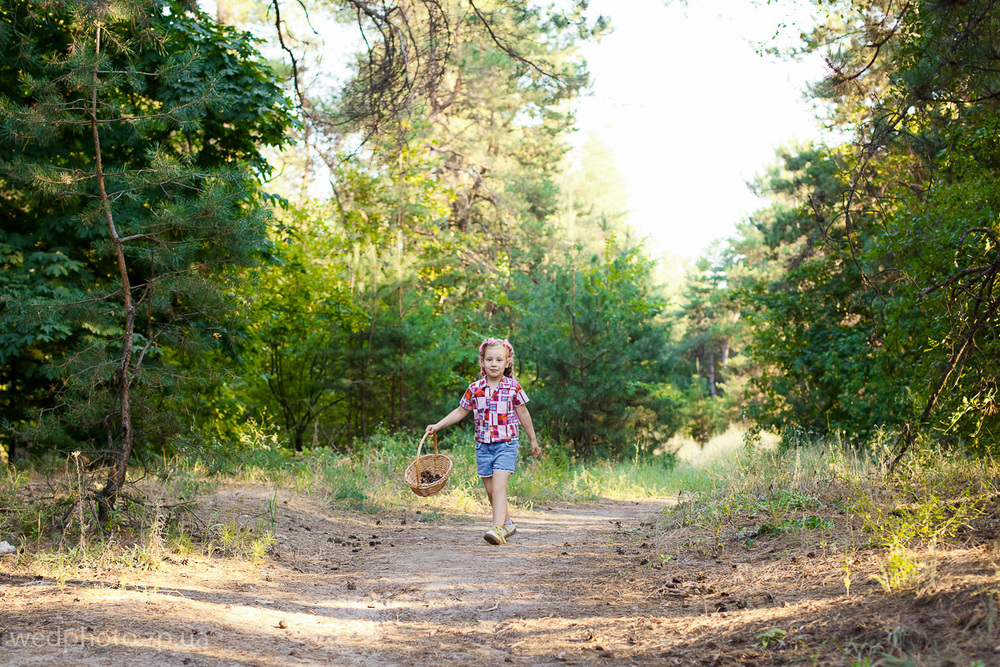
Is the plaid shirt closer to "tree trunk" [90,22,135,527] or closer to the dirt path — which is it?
the dirt path

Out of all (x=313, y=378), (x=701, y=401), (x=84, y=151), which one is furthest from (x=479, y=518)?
(x=701, y=401)

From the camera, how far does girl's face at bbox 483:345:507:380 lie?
23.4 ft

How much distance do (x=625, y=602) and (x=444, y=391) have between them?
42.4 ft

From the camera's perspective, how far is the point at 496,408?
7.12 meters

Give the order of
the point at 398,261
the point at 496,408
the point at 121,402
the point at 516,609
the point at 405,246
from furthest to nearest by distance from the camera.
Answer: the point at 405,246 → the point at 398,261 → the point at 496,408 → the point at 121,402 → the point at 516,609

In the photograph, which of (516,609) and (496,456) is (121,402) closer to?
(496,456)

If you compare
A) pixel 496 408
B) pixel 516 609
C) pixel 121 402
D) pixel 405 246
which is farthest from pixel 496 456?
pixel 405 246

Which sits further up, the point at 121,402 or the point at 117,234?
the point at 117,234

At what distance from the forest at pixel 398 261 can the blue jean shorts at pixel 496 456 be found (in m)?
2.32

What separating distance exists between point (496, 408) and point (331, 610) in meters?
2.94

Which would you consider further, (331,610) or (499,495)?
(499,495)

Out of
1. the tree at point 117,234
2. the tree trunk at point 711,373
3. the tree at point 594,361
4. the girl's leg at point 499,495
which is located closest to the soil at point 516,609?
the girl's leg at point 499,495

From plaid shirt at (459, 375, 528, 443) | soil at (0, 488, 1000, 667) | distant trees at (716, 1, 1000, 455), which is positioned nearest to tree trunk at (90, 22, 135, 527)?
soil at (0, 488, 1000, 667)

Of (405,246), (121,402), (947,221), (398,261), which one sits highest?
(405,246)
